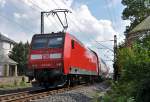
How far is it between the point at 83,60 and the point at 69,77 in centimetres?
462

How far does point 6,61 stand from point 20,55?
30.8 ft

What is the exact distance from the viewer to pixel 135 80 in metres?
16.8

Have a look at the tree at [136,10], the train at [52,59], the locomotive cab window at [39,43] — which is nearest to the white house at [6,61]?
the tree at [136,10]

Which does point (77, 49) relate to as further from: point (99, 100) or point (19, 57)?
point (19, 57)

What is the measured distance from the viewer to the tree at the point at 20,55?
74.0m

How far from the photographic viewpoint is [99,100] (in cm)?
1432

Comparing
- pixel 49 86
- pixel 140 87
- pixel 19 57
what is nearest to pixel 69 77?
pixel 49 86

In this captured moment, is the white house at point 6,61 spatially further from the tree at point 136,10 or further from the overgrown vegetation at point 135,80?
the overgrown vegetation at point 135,80

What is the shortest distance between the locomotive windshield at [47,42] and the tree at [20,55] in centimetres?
4790

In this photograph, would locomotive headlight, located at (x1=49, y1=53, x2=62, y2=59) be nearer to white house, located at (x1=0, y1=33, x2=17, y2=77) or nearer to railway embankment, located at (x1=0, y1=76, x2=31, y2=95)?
railway embankment, located at (x1=0, y1=76, x2=31, y2=95)

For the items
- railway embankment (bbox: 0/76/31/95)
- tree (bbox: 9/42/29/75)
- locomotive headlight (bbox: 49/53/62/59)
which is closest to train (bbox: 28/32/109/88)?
locomotive headlight (bbox: 49/53/62/59)

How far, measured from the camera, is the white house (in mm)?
65162

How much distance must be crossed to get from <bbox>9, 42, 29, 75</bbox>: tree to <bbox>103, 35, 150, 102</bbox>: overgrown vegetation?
54104 millimetres

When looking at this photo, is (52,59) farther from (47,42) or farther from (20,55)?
(20,55)
